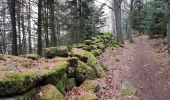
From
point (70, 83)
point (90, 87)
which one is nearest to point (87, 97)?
point (90, 87)

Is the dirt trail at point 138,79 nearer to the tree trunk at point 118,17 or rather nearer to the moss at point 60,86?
the moss at point 60,86

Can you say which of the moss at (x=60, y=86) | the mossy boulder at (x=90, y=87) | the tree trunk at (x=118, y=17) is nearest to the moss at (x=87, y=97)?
the moss at (x=60, y=86)

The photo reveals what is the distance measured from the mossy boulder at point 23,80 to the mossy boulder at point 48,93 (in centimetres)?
25

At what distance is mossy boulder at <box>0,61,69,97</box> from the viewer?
728cm

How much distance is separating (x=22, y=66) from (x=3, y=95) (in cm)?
236

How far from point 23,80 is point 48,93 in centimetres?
97

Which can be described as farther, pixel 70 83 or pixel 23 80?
pixel 70 83

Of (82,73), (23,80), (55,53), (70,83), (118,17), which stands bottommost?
(70,83)

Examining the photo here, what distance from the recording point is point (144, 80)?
43.2ft

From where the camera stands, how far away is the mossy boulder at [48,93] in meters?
8.21

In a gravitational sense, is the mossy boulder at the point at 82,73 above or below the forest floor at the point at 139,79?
above

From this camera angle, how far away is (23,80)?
774 centimetres

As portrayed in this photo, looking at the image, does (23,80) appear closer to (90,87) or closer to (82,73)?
(90,87)

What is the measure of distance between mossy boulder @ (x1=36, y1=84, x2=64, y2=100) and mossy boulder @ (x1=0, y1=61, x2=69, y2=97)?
0.83ft
